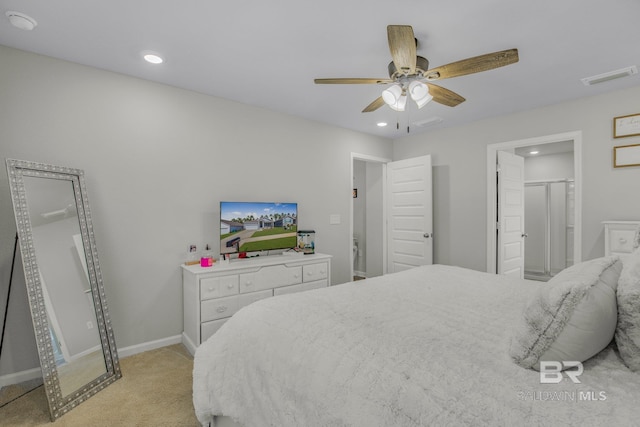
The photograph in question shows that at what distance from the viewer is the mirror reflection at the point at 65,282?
206 centimetres

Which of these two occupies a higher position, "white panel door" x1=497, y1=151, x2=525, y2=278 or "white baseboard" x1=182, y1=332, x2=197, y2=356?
"white panel door" x1=497, y1=151, x2=525, y2=278

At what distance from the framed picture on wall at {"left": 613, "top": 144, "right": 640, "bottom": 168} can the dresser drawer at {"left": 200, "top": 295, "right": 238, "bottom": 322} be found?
400 centimetres

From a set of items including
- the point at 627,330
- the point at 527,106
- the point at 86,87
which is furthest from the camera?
the point at 527,106

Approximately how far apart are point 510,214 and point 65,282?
15.9 feet

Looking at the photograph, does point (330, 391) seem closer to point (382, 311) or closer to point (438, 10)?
point (382, 311)

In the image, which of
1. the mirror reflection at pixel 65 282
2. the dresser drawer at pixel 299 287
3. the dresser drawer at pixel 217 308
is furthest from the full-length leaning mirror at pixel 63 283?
the dresser drawer at pixel 299 287

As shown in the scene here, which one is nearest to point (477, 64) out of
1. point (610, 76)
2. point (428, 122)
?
point (610, 76)

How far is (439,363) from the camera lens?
98 centimetres

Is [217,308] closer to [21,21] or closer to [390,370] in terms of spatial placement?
[390,370]

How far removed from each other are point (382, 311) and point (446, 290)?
24.6 inches

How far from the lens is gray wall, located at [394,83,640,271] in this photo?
10.1 feet

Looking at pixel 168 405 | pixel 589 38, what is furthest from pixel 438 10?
pixel 168 405

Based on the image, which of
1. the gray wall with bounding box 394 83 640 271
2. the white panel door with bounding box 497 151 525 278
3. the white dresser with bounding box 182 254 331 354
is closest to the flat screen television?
the white dresser with bounding box 182 254 331 354

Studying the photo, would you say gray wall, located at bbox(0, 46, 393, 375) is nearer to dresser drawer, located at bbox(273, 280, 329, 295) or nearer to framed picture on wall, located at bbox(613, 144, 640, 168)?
dresser drawer, located at bbox(273, 280, 329, 295)
